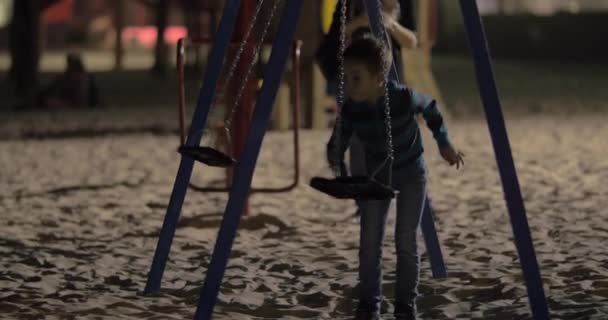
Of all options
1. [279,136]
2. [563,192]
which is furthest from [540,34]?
[563,192]

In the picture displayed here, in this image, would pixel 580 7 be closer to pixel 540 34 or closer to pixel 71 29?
pixel 540 34

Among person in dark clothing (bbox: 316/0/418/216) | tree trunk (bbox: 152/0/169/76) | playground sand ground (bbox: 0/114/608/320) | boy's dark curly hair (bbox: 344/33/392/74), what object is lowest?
playground sand ground (bbox: 0/114/608/320)

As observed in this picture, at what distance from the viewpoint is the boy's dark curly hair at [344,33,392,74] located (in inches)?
182

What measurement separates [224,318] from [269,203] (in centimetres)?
351

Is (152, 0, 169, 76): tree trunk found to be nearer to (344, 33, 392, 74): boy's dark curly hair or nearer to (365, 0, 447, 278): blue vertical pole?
(365, 0, 447, 278): blue vertical pole

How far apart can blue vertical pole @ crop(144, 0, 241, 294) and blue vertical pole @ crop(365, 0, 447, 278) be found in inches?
23.6

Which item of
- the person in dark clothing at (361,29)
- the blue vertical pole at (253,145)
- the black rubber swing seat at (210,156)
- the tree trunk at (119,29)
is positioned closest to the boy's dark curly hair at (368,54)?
the blue vertical pole at (253,145)

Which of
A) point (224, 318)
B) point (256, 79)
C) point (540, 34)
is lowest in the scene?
point (224, 318)

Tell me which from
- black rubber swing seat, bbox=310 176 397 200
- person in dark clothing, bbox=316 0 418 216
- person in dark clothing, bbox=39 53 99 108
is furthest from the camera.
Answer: person in dark clothing, bbox=39 53 99 108

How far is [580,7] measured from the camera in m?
44.2

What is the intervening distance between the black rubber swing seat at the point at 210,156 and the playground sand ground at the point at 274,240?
0.66 metres

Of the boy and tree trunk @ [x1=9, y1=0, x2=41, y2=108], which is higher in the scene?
tree trunk @ [x1=9, y1=0, x2=41, y2=108]

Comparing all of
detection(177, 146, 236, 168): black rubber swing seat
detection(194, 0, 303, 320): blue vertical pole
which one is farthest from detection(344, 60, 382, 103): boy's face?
detection(177, 146, 236, 168): black rubber swing seat

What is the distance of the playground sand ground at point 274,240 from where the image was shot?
5477mm
